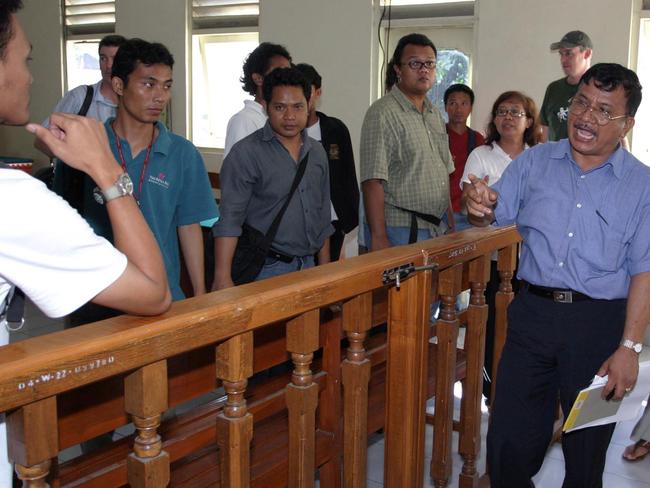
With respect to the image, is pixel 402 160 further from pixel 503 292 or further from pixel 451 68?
pixel 451 68

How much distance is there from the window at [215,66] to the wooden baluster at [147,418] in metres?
6.16

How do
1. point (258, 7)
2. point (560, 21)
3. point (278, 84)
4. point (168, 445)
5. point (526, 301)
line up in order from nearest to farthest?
point (168, 445) → point (526, 301) → point (278, 84) → point (560, 21) → point (258, 7)

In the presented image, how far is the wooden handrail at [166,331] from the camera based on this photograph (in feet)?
3.16

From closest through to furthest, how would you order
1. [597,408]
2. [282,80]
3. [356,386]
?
[356,386], [597,408], [282,80]

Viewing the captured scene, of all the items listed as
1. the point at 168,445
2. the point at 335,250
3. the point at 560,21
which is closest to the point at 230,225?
the point at 335,250

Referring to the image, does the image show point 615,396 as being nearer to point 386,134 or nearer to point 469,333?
point 469,333

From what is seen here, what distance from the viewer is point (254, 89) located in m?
3.49

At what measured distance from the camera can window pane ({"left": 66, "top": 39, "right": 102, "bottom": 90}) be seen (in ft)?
26.1

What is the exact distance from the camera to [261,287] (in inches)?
53.4

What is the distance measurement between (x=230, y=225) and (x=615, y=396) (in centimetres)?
142

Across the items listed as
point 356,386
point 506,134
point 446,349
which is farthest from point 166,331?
point 506,134

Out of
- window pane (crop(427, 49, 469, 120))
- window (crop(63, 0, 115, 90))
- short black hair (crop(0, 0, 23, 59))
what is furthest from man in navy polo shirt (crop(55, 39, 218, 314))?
window (crop(63, 0, 115, 90))

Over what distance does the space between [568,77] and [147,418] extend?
4.04m

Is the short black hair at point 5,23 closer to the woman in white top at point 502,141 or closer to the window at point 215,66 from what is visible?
the woman in white top at point 502,141
